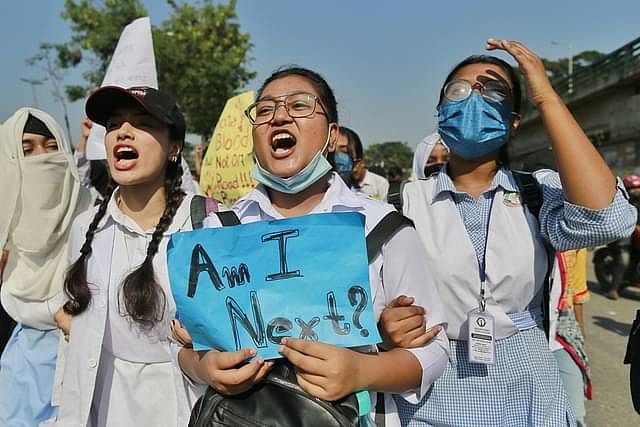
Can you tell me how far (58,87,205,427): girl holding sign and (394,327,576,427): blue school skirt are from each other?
0.81 meters

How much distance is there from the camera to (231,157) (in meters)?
3.95

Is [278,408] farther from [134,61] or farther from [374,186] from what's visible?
[374,186]

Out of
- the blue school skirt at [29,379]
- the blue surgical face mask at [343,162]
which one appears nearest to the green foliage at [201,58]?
the blue surgical face mask at [343,162]

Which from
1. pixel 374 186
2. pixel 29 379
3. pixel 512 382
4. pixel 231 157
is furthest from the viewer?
pixel 374 186

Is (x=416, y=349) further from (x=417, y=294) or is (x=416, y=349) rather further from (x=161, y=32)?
(x=161, y=32)

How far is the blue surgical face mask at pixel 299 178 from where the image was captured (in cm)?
157

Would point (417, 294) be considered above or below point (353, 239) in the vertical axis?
below

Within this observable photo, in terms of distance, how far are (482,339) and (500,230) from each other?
1.15ft

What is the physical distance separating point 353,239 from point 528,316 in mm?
845

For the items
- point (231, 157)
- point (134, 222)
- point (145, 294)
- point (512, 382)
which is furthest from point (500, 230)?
point (231, 157)

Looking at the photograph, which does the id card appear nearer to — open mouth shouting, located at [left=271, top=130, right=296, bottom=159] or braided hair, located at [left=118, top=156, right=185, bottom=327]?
open mouth shouting, located at [left=271, top=130, right=296, bottom=159]

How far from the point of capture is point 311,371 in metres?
1.21

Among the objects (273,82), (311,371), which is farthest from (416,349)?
(273,82)

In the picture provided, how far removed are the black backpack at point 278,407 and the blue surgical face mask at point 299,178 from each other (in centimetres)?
50
